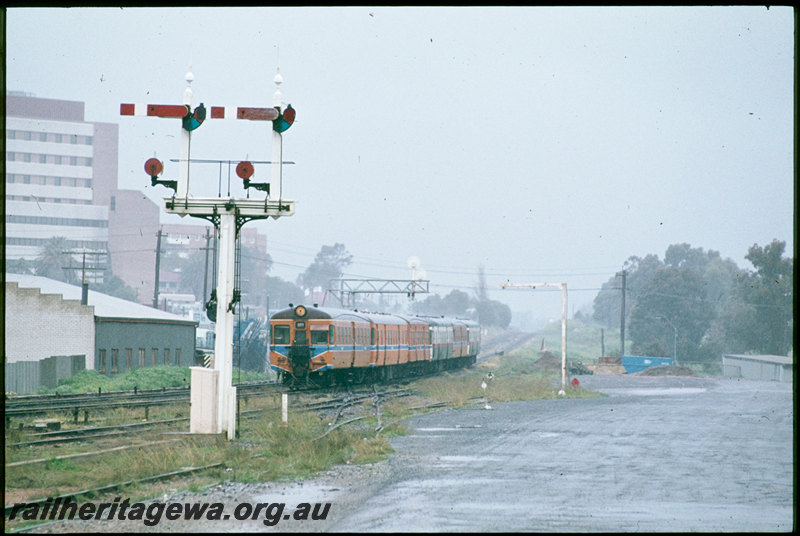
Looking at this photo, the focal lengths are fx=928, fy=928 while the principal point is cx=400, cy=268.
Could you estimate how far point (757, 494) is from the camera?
13219 millimetres

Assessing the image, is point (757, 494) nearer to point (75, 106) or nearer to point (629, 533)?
point (629, 533)

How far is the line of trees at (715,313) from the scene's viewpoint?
254 ft

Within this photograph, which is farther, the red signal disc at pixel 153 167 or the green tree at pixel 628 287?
the green tree at pixel 628 287

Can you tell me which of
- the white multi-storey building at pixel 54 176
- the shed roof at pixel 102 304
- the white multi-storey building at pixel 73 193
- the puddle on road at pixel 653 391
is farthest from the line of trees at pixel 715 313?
the white multi-storey building at pixel 54 176

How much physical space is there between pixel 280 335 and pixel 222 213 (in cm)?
1557

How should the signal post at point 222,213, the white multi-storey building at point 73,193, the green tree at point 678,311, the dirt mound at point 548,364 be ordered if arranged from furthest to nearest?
the white multi-storey building at point 73,193 < the green tree at point 678,311 < the dirt mound at point 548,364 < the signal post at point 222,213

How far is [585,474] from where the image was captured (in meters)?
14.8

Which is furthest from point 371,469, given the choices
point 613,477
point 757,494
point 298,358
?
point 298,358

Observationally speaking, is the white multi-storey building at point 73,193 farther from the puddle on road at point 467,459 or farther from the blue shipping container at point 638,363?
the puddle on road at point 467,459

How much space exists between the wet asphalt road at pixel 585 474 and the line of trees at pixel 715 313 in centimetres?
5277

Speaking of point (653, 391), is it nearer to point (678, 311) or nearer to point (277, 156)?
point (277, 156)

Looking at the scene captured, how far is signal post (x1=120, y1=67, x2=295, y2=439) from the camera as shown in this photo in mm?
17719

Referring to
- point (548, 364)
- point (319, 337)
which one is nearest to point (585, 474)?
point (319, 337)

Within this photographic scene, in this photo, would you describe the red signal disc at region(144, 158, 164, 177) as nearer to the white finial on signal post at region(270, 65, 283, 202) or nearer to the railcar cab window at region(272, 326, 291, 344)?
the white finial on signal post at region(270, 65, 283, 202)
